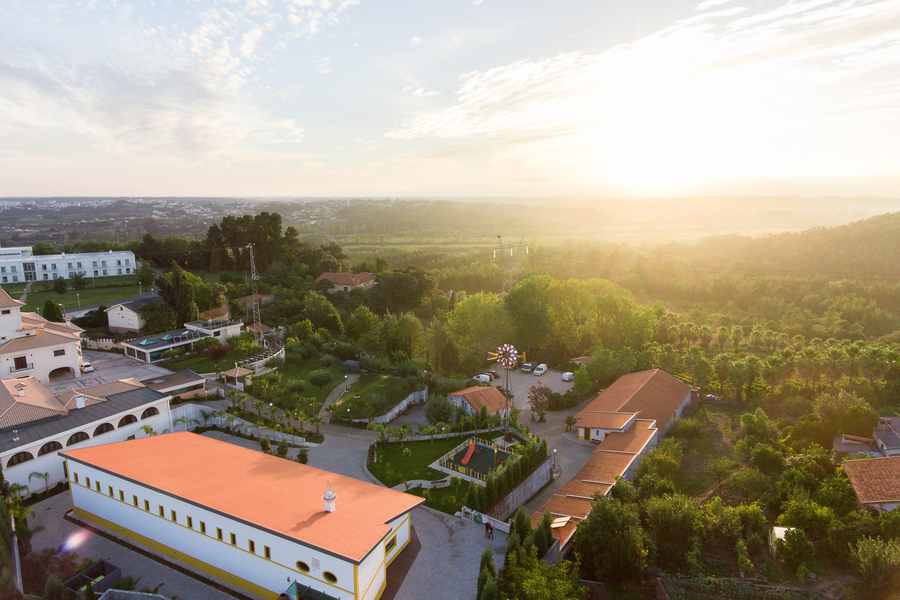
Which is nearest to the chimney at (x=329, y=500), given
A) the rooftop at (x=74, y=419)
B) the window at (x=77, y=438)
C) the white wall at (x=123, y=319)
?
the rooftop at (x=74, y=419)

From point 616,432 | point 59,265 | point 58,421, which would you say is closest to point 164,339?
point 58,421

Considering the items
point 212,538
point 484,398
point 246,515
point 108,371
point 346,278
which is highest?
point 346,278

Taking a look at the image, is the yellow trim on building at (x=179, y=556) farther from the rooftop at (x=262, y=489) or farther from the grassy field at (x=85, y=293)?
the grassy field at (x=85, y=293)

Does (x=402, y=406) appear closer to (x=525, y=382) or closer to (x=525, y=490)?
(x=525, y=382)

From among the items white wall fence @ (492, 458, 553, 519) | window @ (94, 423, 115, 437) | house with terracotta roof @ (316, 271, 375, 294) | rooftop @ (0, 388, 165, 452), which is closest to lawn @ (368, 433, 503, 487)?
white wall fence @ (492, 458, 553, 519)

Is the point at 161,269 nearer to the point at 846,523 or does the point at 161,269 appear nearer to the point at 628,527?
the point at 628,527

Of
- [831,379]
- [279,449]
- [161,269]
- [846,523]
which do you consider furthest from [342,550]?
[161,269]

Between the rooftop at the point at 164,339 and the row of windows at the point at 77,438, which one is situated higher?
the rooftop at the point at 164,339
